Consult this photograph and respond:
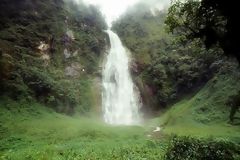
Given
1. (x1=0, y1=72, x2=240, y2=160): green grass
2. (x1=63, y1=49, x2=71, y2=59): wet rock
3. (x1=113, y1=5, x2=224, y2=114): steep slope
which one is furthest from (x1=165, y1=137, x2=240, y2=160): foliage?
(x1=63, y1=49, x2=71, y2=59): wet rock

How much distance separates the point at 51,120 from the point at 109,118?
12887 millimetres

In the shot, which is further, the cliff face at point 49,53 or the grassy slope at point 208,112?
the cliff face at point 49,53

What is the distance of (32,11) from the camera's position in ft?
188

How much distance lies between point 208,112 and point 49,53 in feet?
83.2

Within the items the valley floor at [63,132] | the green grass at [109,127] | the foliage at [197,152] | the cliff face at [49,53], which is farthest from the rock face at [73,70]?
the foliage at [197,152]

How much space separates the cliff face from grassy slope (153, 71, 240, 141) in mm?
13763

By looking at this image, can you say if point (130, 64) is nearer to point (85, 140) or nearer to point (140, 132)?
point (140, 132)

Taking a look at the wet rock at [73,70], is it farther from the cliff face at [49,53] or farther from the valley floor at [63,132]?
the valley floor at [63,132]

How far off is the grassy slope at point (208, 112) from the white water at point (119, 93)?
17.7 ft

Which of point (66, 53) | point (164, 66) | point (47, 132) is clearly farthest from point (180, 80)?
point (47, 132)

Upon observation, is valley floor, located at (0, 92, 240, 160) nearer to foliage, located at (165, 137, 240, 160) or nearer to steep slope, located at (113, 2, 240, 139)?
steep slope, located at (113, 2, 240, 139)

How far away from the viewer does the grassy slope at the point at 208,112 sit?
37.7 meters

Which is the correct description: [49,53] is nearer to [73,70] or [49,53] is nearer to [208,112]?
[73,70]

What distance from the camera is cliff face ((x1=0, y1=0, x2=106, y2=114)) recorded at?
47344mm
